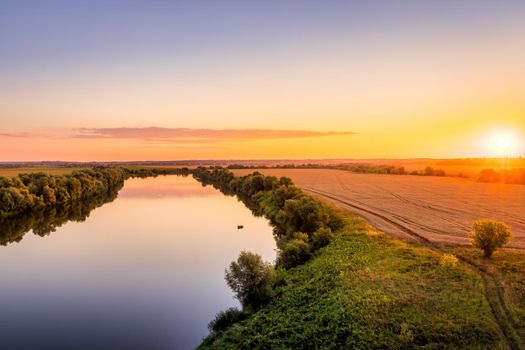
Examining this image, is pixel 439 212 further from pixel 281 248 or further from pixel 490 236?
pixel 281 248

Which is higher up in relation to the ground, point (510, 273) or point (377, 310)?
point (510, 273)

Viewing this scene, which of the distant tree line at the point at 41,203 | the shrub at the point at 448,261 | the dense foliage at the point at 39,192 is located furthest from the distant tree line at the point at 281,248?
the dense foliage at the point at 39,192

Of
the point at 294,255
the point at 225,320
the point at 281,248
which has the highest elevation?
the point at 294,255

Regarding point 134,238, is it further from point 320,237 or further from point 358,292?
point 358,292

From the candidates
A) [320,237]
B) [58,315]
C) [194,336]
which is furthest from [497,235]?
[58,315]

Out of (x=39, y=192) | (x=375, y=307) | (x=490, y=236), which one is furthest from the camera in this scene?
(x=39, y=192)

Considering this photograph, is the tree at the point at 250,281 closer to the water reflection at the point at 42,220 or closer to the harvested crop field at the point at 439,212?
the harvested crop field at the point at 439,212

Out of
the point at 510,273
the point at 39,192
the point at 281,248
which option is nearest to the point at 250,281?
the point at 281,248
